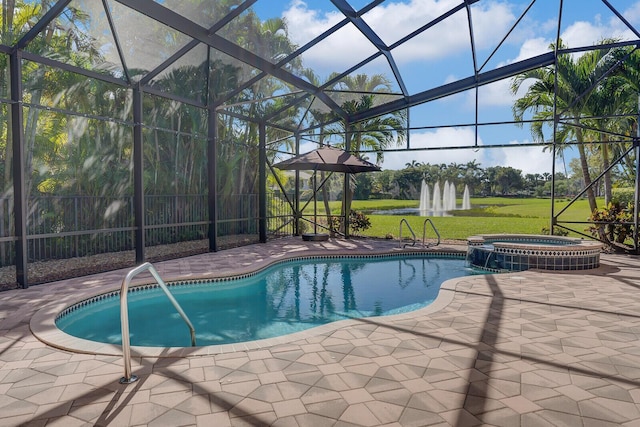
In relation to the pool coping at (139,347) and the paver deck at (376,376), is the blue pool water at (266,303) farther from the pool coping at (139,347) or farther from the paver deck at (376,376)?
the paver deck at (376,376)

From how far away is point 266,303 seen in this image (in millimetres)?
5973

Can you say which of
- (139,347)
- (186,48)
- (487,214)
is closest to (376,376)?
(139,347)

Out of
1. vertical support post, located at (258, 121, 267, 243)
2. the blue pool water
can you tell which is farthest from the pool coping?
vertical support post, located at (258, 121, 267, 243)

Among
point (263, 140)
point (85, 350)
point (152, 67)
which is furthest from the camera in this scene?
point (263, 140)

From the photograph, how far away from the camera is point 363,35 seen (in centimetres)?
845

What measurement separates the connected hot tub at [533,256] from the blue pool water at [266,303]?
451 millimetres

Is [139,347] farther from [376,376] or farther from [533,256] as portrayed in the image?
[533,256]

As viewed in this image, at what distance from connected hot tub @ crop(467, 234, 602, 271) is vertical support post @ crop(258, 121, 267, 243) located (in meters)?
5.42

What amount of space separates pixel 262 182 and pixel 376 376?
868 cm

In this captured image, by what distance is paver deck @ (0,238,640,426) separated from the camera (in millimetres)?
2363

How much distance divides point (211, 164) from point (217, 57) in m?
2.35

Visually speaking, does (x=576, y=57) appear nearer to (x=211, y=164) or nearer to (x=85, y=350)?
(x=211, y=164)

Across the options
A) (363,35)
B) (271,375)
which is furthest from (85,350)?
(363,35)

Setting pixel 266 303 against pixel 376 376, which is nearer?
pixel 376 376
